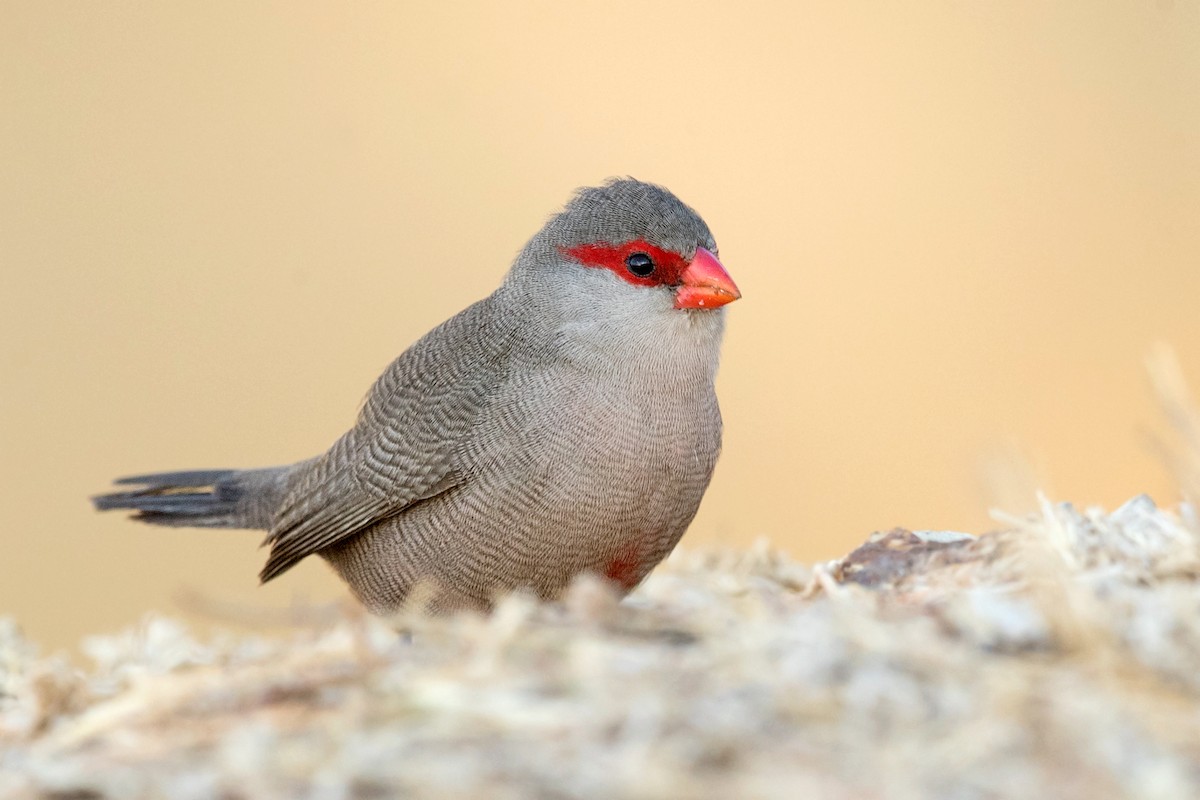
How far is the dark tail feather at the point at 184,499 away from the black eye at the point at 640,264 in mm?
1797

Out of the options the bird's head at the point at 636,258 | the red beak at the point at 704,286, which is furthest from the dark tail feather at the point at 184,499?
the red beak at the point at 704,286

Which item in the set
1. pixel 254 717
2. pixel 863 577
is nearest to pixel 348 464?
pixel 863 577

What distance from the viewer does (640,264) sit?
3.57m

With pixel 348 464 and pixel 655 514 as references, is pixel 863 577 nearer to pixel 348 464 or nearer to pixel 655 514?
pixel 655 514

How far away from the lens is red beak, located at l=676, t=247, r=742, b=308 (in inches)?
136

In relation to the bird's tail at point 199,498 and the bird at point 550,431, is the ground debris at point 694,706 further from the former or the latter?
the bird's tail at point 199,498

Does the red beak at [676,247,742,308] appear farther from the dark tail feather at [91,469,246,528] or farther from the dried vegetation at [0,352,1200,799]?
the dark tail feather at [91,469,246,528]

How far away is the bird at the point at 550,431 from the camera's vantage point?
3.29 m

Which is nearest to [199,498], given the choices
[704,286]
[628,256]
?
[628,256]

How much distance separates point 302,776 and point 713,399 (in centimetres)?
231

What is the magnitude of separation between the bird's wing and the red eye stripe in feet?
1.03

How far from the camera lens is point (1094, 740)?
1.33 metres

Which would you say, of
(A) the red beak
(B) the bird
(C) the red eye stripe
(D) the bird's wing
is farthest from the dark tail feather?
(A) the red beak

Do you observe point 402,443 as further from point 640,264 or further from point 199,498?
point 199,498
